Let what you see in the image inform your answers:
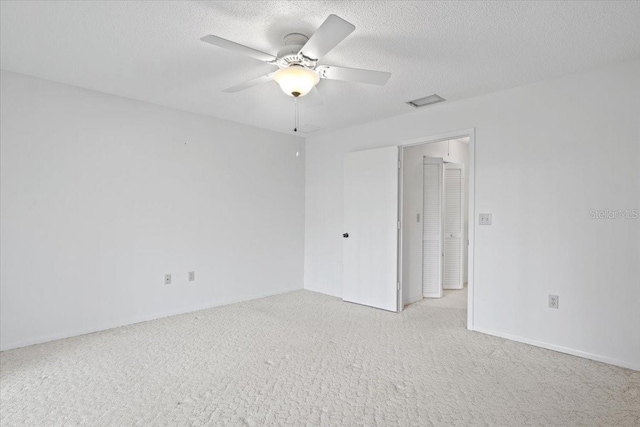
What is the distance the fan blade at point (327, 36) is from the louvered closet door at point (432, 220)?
10.8ft

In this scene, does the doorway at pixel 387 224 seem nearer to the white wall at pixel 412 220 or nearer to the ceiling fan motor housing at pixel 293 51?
the white wall at pixel 412 220

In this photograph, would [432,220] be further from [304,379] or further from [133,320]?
[133,320]

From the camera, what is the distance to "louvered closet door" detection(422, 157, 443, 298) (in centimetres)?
497

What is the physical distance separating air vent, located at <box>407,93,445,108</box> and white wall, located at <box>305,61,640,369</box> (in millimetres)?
162

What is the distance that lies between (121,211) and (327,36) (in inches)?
111

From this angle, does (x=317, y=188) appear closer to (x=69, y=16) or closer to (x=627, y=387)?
(x=69, y=16)

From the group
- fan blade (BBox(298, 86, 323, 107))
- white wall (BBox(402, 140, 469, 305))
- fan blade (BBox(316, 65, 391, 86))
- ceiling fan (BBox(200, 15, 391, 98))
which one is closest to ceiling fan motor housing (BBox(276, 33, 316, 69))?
ceiling fan (BBox(200, 15, 391, 98))

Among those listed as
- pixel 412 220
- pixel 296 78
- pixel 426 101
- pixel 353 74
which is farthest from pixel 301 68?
pixel 412 220

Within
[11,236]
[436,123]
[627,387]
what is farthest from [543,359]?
[11,236]

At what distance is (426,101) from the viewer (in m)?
3.63

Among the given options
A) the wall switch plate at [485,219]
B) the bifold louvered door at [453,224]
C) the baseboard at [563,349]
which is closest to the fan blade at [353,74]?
the wall switch plate at [485,219]

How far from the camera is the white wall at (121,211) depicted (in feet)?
→ 9.77

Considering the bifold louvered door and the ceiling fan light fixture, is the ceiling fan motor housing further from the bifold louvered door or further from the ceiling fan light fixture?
the bifold louvered door

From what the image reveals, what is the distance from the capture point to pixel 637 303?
2594 mm
